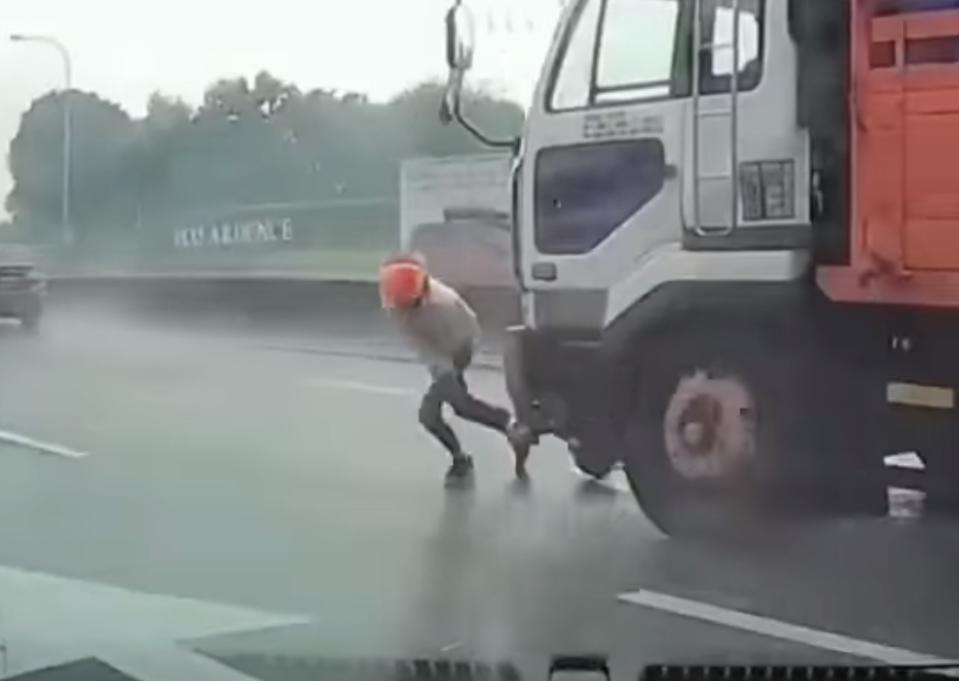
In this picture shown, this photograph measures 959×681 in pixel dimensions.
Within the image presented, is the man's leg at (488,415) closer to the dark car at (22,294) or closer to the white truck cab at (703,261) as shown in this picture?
the white truck cab at (703,261)

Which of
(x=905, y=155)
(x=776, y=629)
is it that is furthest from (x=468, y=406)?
(x=905, y=155)

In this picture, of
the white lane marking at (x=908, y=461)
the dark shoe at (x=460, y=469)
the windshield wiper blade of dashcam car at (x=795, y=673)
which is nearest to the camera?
the windshield wiper blade of dashcam car at (x=795, y=673)

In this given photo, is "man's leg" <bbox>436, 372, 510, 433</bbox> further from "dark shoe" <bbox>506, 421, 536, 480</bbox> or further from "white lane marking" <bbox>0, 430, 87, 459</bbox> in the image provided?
A: "white lane marking" <bbox>0, 430, 87, 459</bbox>

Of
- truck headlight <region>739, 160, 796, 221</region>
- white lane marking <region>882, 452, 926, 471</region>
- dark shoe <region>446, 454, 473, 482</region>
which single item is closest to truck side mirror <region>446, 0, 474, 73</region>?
truck headlight <region>739, 160, 796, 221</region>

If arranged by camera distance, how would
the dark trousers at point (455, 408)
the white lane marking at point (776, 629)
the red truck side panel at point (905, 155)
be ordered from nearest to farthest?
the white lane marking at point (776, 629) → the red truck side panel at point (905, 155) → the dark trousers at point (455, 408)

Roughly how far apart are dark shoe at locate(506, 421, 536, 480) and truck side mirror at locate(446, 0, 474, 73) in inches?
51.2

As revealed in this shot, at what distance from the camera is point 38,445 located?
6.92 metres

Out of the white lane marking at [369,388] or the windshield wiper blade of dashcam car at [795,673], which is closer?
the windshield wiper blade of dashcam car at [795,673]

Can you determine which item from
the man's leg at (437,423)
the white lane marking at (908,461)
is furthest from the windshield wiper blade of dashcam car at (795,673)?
the man's leg at (437,423)

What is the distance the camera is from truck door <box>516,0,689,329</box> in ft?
20.3

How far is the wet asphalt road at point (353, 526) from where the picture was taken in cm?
567

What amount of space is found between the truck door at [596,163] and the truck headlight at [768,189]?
0.27 metres

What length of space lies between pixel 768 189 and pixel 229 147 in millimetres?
1645

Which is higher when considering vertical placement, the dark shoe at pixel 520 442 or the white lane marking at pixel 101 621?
the dark shoe at pixel 520 442
